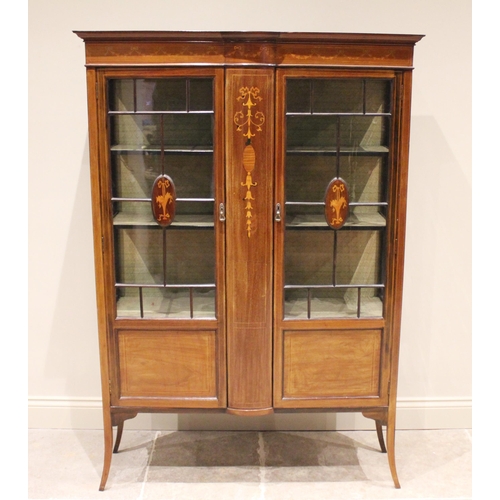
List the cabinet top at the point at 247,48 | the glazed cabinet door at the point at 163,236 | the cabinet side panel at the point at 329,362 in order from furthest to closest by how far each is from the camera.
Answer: the cabinet side panel at the point at 329,362, the glazed cabinet door at the point at 163,236, the cabinet top at the point at 247,48

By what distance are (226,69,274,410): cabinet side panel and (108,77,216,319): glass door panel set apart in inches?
3.6

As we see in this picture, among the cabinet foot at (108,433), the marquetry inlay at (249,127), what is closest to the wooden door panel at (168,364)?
the cabinet foot at (108,433)

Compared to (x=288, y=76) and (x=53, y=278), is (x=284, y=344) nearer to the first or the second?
(x=288, y=76)

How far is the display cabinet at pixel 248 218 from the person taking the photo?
211cm

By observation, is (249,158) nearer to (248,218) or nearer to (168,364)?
(248,218)

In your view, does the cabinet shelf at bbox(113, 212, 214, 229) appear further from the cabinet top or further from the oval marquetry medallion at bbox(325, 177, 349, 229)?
the cabinet top

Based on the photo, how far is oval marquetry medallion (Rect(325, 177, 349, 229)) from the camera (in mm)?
2234

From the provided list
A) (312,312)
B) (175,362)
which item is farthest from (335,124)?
(175,362)

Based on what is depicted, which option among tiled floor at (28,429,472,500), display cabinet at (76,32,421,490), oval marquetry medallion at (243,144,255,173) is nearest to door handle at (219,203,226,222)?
display cabinet at (76,32,421,490)

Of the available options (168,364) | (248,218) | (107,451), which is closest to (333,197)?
(248,218)

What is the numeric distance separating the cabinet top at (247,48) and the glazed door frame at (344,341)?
27cm

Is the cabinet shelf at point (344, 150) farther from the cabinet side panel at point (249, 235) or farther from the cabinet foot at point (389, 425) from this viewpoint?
the cabinet foot at point (389, 425)

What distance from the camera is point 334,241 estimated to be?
2.30 metres

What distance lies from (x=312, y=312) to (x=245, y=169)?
0.61 metres
